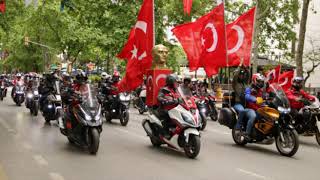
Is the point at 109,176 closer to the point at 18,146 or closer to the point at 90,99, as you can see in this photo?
the point at 90,99

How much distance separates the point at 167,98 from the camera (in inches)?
Answer: 430

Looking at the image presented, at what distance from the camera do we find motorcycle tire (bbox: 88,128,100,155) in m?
10.4

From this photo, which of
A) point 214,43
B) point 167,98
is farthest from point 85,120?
point 214,43

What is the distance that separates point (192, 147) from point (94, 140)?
1.91 m

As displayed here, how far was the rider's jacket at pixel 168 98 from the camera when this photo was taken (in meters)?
10.9

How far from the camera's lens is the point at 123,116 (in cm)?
1692

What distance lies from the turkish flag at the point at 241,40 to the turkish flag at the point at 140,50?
2.64m

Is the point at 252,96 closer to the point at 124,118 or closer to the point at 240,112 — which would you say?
the point at 240,112

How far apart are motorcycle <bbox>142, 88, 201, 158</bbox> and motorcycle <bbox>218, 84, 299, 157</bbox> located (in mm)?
1690

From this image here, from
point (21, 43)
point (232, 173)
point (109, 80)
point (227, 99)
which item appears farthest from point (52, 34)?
point (232, 173)

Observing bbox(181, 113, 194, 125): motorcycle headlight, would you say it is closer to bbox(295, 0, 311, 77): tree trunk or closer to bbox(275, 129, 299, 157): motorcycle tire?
bbox(275, 129, 299, 157): motorcycle tire

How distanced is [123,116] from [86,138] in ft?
20.2

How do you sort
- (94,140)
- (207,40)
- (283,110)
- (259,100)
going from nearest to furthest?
(94,140)
(283,110)
(259,100)
(207,40)

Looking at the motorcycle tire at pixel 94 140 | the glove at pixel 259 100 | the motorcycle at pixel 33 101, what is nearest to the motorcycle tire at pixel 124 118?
the motorcycle at pixel 33 101
